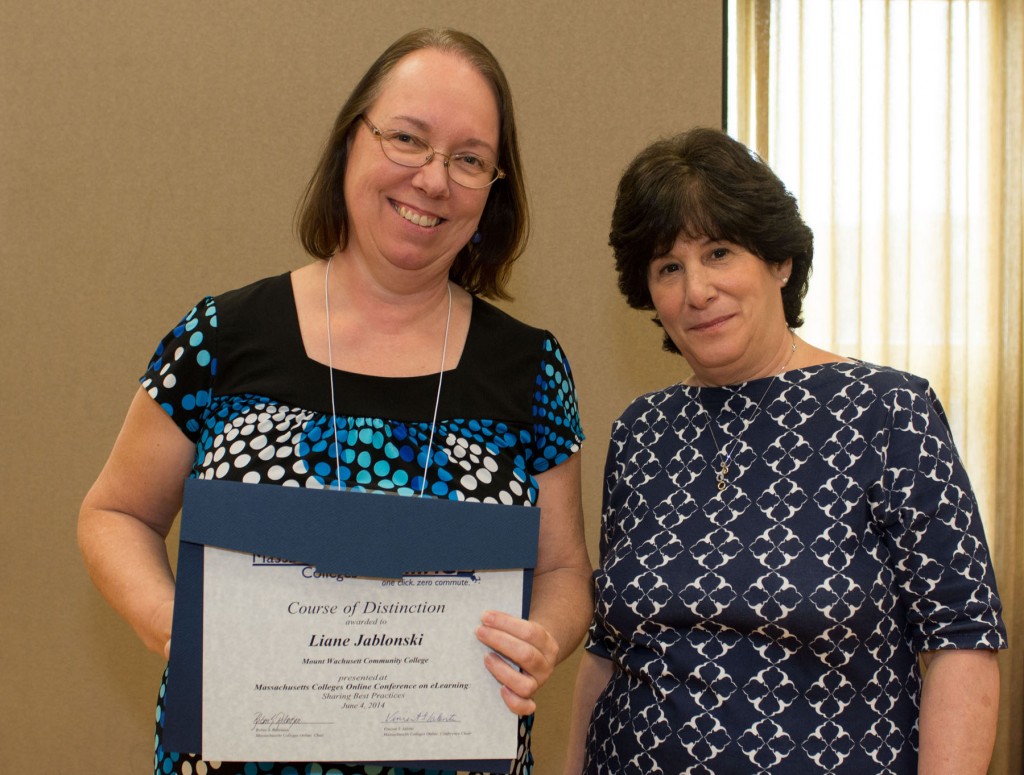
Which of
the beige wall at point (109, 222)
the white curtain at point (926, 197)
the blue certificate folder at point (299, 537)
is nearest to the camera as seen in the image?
the blue certificate folder at point (299, 537)

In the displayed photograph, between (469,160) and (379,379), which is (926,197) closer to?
(469,160)

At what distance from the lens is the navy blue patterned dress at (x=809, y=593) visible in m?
1.36

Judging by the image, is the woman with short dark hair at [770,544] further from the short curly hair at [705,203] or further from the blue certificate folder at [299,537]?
the blue certificate folder at [299,537]

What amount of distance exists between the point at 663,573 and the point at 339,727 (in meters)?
0.63

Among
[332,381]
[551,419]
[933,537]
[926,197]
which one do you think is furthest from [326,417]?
[926,197]

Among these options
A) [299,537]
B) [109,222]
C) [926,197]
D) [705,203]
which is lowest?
[299,537]

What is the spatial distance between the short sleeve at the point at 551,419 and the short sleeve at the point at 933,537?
0.50 metres

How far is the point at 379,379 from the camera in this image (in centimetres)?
131

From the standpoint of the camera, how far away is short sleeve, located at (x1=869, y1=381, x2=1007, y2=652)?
4.39 feet

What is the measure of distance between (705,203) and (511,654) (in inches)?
33.5

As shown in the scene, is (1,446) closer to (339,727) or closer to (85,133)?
(85,133)

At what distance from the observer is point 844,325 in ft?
11.6
